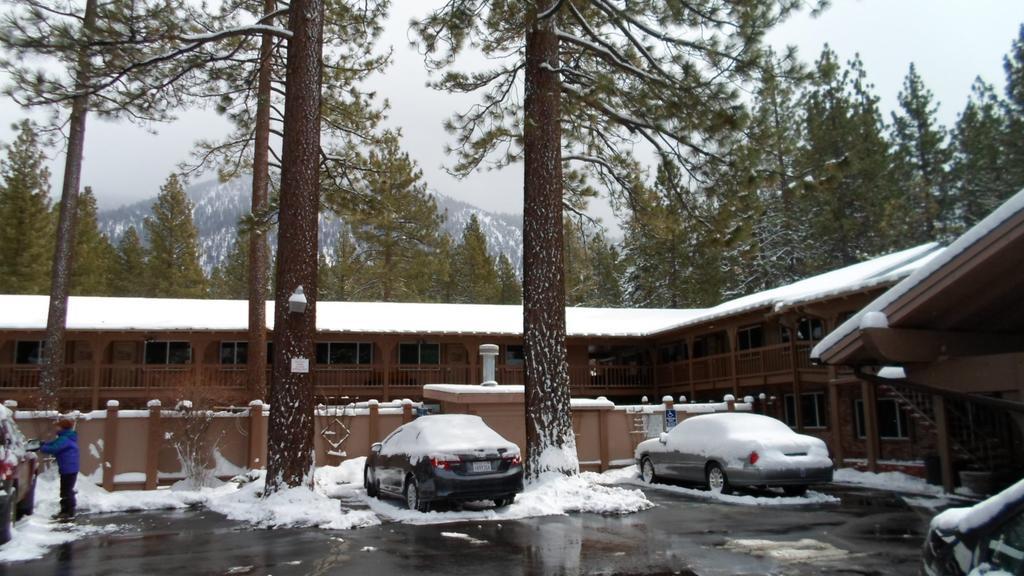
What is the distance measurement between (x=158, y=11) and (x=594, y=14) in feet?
25.9

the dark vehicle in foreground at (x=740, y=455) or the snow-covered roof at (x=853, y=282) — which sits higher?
the snow-covered roof at (x=853, y=282)

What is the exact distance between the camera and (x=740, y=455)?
14.0 metres

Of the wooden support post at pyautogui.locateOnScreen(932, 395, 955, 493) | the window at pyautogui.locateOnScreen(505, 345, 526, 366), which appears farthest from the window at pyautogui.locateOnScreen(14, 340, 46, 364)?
the wooden support post at pyautogui.locateOnScreen(932, 395, 955, 493)

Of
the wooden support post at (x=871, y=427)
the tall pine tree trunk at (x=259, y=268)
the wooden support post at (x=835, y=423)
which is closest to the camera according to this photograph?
the wooden support post at (x=871, y=427)

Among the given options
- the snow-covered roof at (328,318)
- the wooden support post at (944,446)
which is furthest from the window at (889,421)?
the snow-covered roof at (328,318)

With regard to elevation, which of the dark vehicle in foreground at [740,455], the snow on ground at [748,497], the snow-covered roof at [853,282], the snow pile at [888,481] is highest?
the snow-covered roof at [853,282]

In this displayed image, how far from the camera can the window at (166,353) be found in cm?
2961

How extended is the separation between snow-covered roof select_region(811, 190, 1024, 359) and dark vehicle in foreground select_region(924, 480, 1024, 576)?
10.4 ft

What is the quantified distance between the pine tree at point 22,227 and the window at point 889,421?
38.6 meters

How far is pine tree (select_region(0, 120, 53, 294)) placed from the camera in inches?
1570

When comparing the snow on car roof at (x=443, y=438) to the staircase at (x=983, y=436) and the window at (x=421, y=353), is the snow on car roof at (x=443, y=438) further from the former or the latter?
the window at (x=421, y=353)

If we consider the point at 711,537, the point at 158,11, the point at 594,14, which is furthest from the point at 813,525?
the point at 158,11

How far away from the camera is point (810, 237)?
4200 cm

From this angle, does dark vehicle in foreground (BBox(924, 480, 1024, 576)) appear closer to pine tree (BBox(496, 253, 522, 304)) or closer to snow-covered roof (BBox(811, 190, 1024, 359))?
snow-covered roof (BBox(811, 190, 1024, 359))
